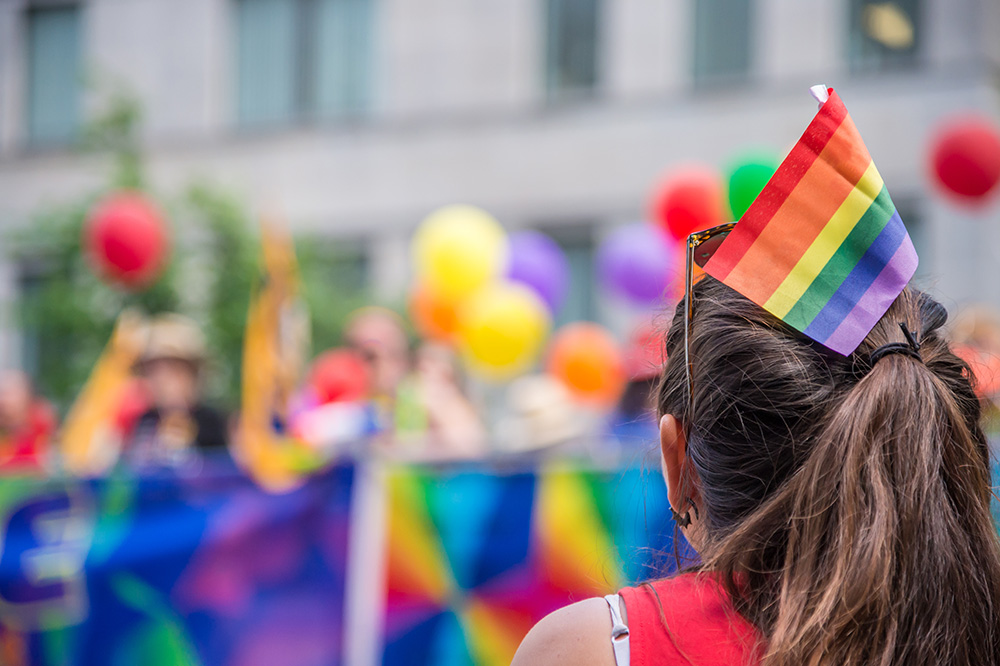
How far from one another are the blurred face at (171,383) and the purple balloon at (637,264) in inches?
116

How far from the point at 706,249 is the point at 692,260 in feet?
0.09

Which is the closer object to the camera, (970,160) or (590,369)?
(970,160)

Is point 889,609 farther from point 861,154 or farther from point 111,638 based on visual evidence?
point 111,638

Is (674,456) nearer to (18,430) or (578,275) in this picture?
(18,430)

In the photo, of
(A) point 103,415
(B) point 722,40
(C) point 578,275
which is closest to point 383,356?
(A) point 103,415

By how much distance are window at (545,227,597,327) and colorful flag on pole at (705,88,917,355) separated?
1117cm

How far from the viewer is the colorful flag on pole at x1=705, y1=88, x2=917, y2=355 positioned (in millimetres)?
1131

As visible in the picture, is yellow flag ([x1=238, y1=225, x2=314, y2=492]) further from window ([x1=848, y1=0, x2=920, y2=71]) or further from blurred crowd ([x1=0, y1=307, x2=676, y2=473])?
window ([x1=848, y1=0, x2=920, y2=71])

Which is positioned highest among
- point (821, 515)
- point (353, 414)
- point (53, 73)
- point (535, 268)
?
point (53, 73)

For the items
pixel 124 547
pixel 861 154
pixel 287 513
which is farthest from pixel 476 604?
pixel 861 154

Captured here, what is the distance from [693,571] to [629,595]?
4.1 inches

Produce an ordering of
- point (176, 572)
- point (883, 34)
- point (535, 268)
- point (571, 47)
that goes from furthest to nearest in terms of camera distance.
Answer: point (571, 47)
point (883, 34)
point (535, 268)
point (176, 572)

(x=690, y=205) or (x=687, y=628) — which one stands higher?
(x=690, y=205)

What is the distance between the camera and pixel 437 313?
6812mm
